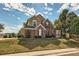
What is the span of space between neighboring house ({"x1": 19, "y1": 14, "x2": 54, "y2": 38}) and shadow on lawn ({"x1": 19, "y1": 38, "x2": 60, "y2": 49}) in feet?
0.12

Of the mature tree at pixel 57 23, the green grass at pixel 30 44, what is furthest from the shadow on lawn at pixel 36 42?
the mature tree at pixel 57 23

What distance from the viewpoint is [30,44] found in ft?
9.45

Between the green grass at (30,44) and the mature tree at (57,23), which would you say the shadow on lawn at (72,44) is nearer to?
the green grass at (30,44)

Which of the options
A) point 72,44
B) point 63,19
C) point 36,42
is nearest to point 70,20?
point 63,19

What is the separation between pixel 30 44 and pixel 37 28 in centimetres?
16

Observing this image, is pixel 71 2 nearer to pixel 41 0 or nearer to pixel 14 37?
pixel 41 0

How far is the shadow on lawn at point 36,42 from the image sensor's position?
2.87 meters

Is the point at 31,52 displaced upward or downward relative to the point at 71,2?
downward

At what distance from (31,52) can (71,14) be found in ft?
1.61

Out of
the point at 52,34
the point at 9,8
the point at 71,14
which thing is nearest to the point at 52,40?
the point at 52,34

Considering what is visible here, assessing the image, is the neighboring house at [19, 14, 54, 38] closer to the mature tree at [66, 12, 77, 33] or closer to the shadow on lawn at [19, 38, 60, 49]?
the shadow on lawn at [19, 38, 60, 49]

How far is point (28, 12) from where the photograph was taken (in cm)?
287

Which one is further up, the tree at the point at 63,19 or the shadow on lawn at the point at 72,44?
the tree at the point at 63,19

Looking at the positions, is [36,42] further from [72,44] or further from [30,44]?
[72,44]
